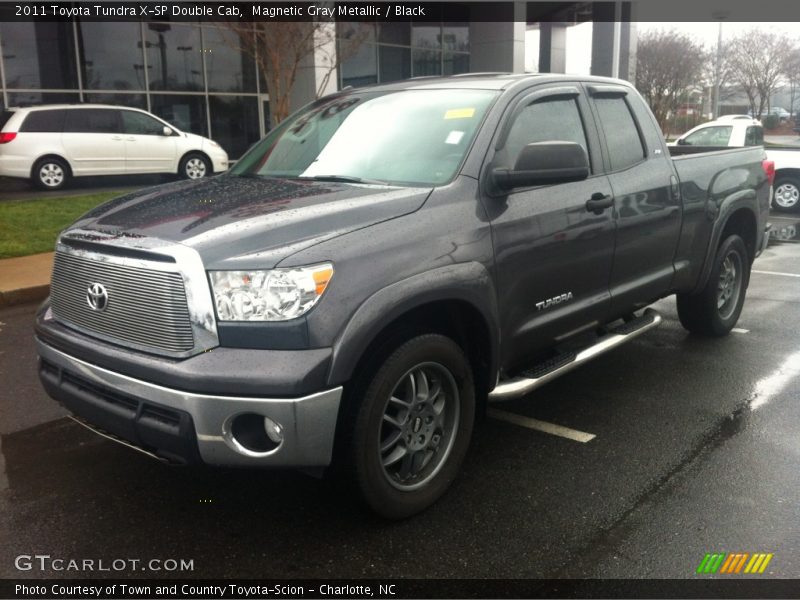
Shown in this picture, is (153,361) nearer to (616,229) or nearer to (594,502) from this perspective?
(594,502)

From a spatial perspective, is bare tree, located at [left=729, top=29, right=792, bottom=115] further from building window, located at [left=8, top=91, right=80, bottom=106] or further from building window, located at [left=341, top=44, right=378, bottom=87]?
building window, located at [left=8, top=91, right=80, bottom=106]

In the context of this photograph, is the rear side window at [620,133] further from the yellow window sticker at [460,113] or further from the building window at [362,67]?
the building window at [362,67]

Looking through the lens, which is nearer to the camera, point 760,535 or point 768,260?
point 760,535

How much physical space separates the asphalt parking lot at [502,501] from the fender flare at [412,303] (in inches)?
26.5

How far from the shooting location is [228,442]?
288 cm

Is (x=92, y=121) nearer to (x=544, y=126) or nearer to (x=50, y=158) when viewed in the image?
(x=50, y=158)

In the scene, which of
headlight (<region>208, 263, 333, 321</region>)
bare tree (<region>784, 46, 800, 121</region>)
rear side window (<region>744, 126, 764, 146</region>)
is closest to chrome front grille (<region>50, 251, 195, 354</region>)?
headlight (<region>208, 263, 333, 321</region>)

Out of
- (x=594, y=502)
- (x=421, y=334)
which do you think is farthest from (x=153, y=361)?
(x=594, y=502)

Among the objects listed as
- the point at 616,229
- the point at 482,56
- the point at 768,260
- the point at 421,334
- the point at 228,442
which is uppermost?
the point at 482,56

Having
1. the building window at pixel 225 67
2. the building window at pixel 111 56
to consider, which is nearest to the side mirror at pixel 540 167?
the building window at pixel 111 56

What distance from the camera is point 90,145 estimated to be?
15688mm

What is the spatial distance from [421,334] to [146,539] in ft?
4.83

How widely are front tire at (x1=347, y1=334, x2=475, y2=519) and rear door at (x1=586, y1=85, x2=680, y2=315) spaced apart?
1.56 meters

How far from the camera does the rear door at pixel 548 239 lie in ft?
12.3
